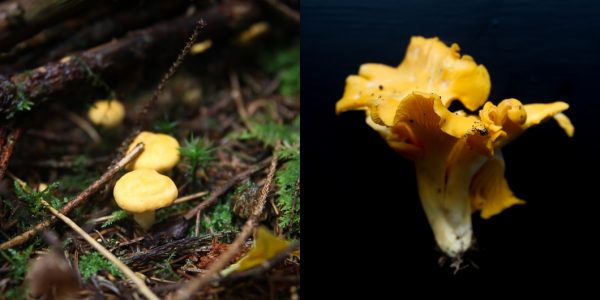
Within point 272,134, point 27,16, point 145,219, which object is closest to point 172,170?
point 145,219

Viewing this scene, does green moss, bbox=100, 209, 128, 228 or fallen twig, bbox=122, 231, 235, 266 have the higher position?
green moss, bbox=100, 209, 128, 228

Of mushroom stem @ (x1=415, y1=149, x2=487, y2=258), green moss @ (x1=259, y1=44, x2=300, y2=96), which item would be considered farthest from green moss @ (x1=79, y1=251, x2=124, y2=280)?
green moss @ (x1=259, y1=44, x2=300, y2=96)

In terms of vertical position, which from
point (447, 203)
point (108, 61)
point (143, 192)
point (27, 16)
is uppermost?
point (27, 16)

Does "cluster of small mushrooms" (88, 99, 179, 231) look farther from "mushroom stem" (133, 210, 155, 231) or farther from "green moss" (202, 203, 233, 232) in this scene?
"green moss" (202, 203, 233, 232)

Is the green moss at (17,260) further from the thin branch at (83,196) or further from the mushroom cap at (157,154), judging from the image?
the mushroom cap at (157,154)

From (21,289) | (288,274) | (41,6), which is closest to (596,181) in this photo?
(288,274)

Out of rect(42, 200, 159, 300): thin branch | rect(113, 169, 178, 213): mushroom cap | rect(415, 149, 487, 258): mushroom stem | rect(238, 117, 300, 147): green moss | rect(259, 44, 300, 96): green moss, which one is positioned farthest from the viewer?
rect(259, 44, 300, 96): green moss

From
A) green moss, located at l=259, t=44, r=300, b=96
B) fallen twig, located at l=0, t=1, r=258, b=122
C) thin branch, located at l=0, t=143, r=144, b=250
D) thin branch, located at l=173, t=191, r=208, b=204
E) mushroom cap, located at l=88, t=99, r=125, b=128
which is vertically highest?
fallen twig, located at l=0, t=1, r=258, b=122

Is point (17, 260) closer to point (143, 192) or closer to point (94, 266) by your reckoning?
point (94, 266)
